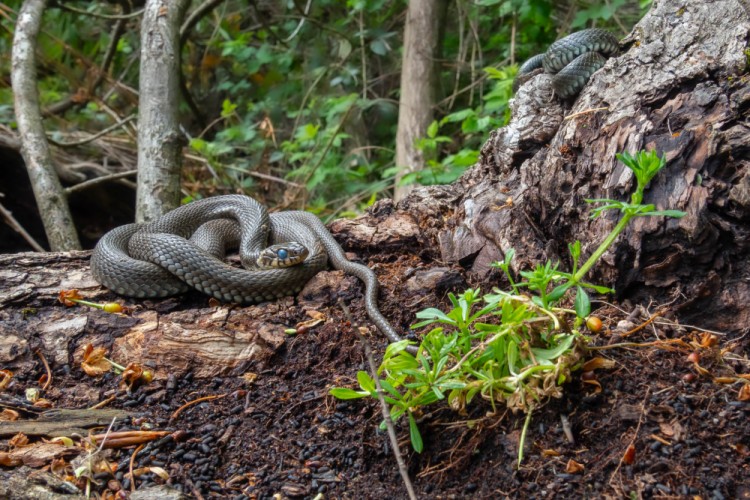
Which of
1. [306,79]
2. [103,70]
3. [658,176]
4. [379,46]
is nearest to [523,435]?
[658,176]

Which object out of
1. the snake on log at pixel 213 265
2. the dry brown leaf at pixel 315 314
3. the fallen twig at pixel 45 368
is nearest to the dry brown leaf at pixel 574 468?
the snake on log at pixel 213 265

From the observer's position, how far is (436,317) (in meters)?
2.83

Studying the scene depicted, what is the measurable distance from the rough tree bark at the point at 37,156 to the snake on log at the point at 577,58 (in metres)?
5.12

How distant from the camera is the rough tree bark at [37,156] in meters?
6.82

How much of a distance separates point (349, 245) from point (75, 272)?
2.10m

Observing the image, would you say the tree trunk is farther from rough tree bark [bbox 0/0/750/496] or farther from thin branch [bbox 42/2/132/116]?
thin branch [bbox 42/2/132/116]

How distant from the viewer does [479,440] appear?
2.82 m

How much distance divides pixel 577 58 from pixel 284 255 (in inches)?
98.0

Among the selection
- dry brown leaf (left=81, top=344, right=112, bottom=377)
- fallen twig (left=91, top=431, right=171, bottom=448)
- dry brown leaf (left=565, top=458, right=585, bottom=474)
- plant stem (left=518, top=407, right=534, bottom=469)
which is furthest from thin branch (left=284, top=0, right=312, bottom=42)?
dry brown leaf (left=565, top=458, right=585, bottom=474)

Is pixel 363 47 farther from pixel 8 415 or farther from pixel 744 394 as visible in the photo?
pixel 744 394

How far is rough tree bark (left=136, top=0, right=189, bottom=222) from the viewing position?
666 centimetres

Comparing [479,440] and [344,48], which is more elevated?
[344,48]

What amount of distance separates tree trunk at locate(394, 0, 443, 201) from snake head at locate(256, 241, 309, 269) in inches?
151

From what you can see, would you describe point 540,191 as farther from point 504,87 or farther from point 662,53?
point 504,87
